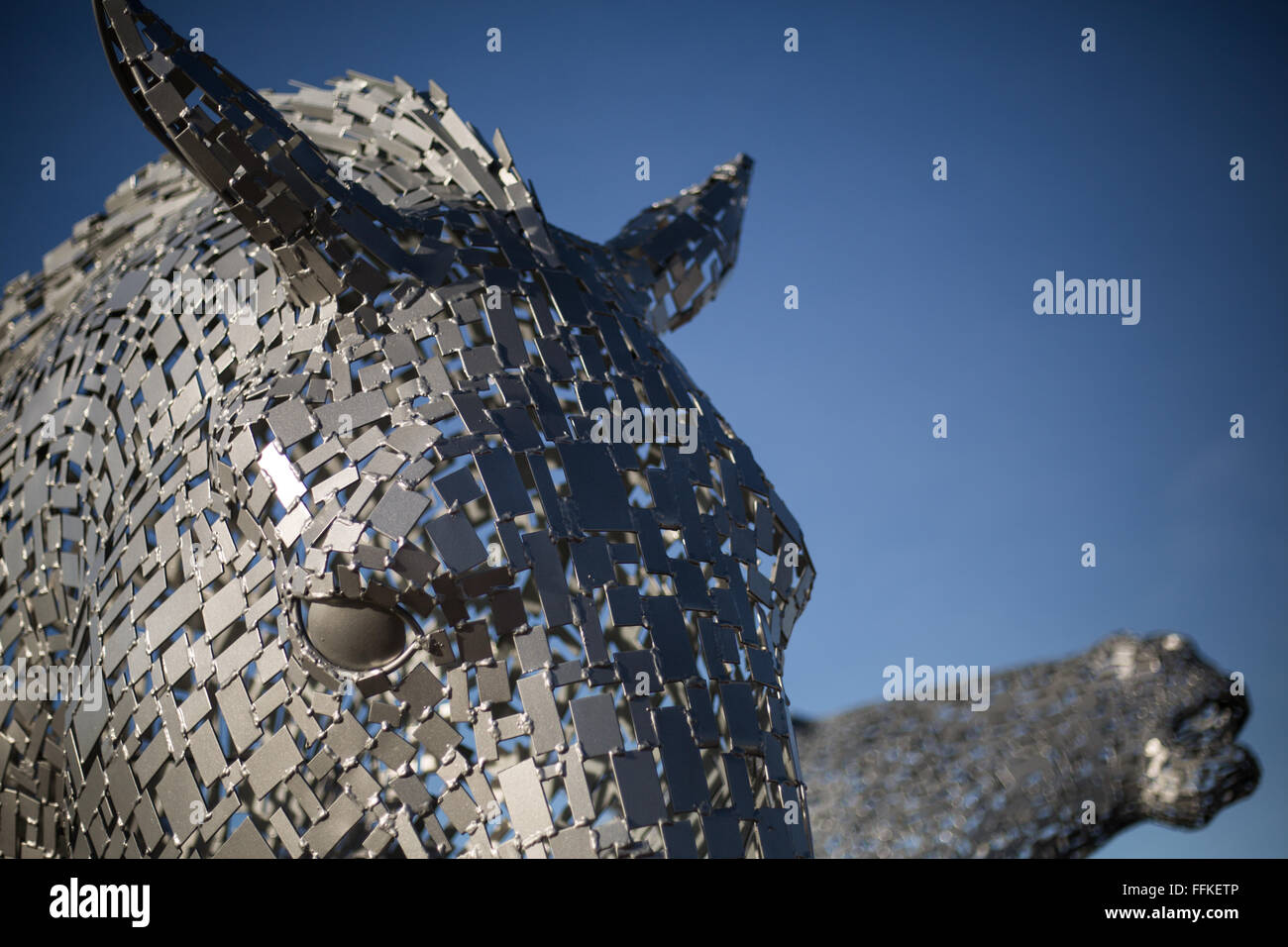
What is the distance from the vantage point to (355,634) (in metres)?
2.17

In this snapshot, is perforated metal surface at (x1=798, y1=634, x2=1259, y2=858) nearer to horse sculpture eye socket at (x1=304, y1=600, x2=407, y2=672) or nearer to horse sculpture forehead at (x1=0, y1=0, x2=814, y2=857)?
horse sculpture forehead at (x1=0, y1=0, x2=814, y2=857)

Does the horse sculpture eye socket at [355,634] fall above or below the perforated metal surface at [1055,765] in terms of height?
above

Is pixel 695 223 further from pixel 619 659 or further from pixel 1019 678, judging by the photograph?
pixel 1019 678

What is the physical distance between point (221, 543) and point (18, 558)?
3.61ft

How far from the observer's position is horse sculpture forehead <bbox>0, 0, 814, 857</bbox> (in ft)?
6.89

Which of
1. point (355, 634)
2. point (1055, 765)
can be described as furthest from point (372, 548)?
point (1055, 765)

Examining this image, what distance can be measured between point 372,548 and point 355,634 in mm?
202

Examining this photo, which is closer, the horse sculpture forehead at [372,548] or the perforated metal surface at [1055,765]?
the horse sculpture forehead at [372,548]

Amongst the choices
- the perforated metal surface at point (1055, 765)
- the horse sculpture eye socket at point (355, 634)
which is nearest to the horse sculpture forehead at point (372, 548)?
the horse sculpture eye socket at point (355, 634)

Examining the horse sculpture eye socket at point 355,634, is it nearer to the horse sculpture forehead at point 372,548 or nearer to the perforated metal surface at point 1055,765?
the horse sculpture forehead at point 372,548

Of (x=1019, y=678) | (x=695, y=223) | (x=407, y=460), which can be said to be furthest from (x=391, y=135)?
(x=1019, y=678)

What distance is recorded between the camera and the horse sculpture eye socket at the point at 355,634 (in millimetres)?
2164

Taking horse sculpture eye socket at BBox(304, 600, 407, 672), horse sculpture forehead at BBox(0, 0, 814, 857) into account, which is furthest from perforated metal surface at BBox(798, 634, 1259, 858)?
horse sculpture eye socket at BBox(304, 600, 407, 672)

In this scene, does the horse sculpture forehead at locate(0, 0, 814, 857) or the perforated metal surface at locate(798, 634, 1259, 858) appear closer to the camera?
the horse sculpture forehead at locate(0, 0, 814, 857)
